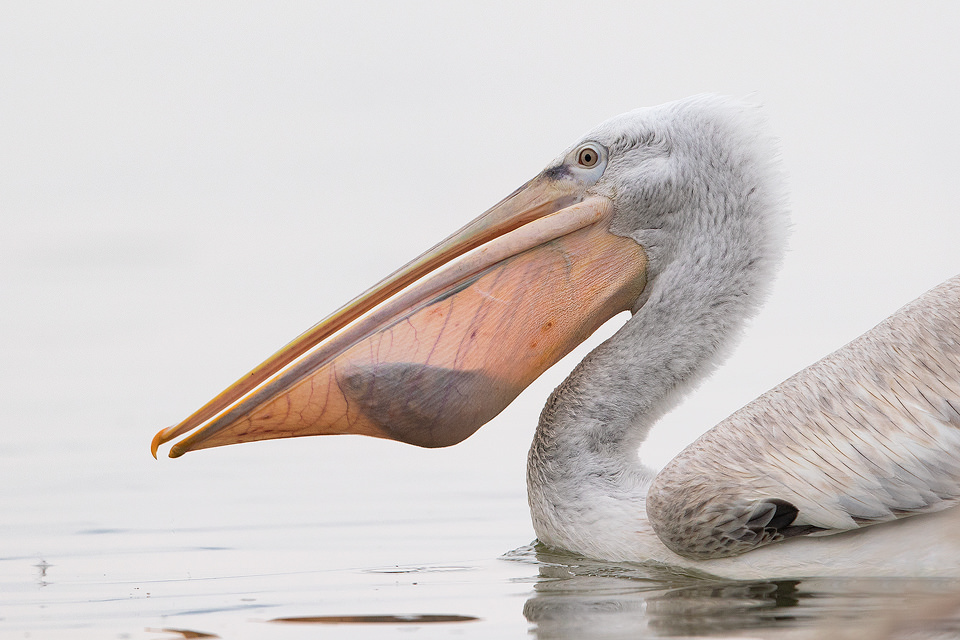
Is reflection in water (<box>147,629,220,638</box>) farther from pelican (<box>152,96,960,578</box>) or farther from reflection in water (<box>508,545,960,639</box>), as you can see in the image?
reflection in water (<box>508,545,960,639</box>)

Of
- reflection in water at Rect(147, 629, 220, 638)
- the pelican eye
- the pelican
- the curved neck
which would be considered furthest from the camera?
the pelican eye

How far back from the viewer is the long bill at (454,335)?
4660mm

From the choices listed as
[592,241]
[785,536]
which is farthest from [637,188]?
[785,536]

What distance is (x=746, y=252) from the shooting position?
16.4ft

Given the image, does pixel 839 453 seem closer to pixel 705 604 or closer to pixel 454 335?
pixel 705 604

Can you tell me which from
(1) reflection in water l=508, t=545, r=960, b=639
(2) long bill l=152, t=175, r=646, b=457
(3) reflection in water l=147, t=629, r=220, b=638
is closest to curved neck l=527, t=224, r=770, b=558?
(2) long bill l=152, t=175, r=646, b=457

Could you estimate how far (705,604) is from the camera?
399 centimetres

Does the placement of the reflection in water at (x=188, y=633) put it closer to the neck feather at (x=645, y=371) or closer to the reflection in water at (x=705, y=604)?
the reflection in water at (x=705, y=604)

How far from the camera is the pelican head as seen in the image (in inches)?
185

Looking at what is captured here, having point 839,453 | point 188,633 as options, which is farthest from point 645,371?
point 188,633

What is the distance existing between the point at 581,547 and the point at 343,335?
1148 mm

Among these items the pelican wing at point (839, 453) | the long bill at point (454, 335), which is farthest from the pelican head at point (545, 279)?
the pelican wing at point (839, 453)

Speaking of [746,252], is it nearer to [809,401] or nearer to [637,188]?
[637,188]

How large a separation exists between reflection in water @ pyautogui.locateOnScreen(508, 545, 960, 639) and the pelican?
0.27ft
